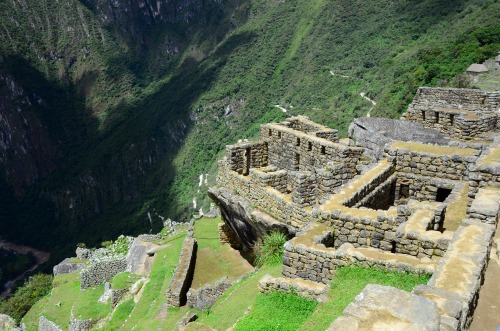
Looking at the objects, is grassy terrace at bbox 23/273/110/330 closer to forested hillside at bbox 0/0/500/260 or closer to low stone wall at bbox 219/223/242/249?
low stone wall at bbox 219/223/242/249

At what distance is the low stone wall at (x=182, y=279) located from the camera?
15.3 metres

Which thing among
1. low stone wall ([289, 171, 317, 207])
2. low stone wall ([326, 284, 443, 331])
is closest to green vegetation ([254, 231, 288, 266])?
low stone wall ([289, 171, 317, 207])

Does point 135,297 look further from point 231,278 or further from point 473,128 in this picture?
point 473,128

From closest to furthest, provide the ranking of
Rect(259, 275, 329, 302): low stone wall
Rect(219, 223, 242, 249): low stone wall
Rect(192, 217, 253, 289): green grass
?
Rect(259, 275, 329, 302): low stone wall → Rect(192, 217, 253, 289): green grass → Rect(219, 223, 242, 249): low stone wall

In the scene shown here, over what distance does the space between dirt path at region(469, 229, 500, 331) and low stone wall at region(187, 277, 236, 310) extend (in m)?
8.29

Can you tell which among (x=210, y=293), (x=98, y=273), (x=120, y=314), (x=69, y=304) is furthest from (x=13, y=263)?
(x=210, y=293)

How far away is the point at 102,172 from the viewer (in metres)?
151

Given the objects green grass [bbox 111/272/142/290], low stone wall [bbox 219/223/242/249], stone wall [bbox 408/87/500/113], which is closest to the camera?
stone wall [bbox 408/87/500/113]

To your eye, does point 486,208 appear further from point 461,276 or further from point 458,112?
point 458,112

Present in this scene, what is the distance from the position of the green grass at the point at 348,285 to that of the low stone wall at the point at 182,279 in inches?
386

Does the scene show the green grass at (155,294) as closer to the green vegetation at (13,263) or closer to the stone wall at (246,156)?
the stone wall at (246,156)

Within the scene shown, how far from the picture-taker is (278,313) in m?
6.81

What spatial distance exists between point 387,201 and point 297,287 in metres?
3.94

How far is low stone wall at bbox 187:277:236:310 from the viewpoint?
12.9 m
